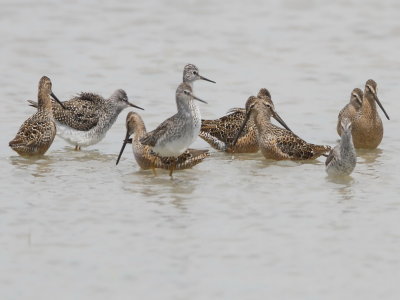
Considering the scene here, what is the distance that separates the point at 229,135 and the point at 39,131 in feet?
7.73

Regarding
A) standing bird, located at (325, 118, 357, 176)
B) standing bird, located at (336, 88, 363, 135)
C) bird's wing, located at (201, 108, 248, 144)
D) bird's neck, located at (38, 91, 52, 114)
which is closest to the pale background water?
standing bird, located at (325, 118, 357, 176)

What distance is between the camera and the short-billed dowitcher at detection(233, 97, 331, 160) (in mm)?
13031

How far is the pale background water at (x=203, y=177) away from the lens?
867 centimetres

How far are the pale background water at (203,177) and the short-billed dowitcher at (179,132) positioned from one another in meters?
0.33

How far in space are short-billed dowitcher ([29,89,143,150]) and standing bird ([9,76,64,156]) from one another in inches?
11.9

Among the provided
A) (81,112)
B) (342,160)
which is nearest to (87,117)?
(81,112)

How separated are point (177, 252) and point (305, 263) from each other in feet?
3.47

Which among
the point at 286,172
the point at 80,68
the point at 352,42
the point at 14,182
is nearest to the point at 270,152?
the point at 286,172

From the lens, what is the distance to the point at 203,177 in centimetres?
1215

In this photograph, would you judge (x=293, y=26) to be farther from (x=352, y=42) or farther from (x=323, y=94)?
(x=323, y=94)

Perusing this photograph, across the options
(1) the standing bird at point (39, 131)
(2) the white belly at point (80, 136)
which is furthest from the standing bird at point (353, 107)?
(1) the standing bird at point (39, 131)

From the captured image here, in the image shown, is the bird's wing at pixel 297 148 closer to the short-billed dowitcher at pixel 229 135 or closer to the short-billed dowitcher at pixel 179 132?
the short-billed dowitcher at pixel 229 135

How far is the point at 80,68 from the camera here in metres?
17.8

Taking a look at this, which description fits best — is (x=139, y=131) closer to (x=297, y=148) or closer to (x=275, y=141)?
(x=275, y=141)
